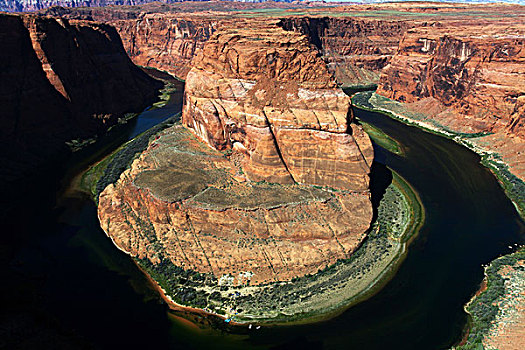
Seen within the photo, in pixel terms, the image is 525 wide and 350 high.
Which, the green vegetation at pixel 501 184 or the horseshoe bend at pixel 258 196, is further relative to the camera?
the horseshoe bend at pixel 258 196

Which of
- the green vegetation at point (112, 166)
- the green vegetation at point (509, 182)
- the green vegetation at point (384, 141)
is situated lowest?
the green vegetation at point (112, 166)

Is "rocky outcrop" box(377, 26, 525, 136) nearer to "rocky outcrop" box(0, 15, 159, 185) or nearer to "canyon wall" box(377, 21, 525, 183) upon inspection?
"canyon wall" box(377, 21, 525, 183)

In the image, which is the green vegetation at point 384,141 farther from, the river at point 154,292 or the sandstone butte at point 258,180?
the sandstone butte at point 258,180

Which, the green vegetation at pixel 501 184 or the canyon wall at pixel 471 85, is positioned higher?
the canyon wall at pixel 471 85

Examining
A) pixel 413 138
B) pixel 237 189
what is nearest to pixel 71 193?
pixel 237 189

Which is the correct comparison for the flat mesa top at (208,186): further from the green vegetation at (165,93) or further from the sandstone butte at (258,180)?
the green vegetation at (165,93)

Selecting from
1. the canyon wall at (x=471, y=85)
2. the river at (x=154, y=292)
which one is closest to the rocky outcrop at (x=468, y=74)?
the canyon wall at (x=471, y=85)

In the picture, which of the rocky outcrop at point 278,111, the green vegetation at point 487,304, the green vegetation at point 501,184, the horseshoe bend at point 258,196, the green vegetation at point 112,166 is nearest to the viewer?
the green vegetation at point 487,304

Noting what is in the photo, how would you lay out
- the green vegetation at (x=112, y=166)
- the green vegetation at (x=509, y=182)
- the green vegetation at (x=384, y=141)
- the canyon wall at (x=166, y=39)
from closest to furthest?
the green vegetation at (x=509, y=182) < the green vegetation at (x=112, y=166) < the green vegetation at (x=384, y=141) < the canyon wall at (x=166, y=39)
